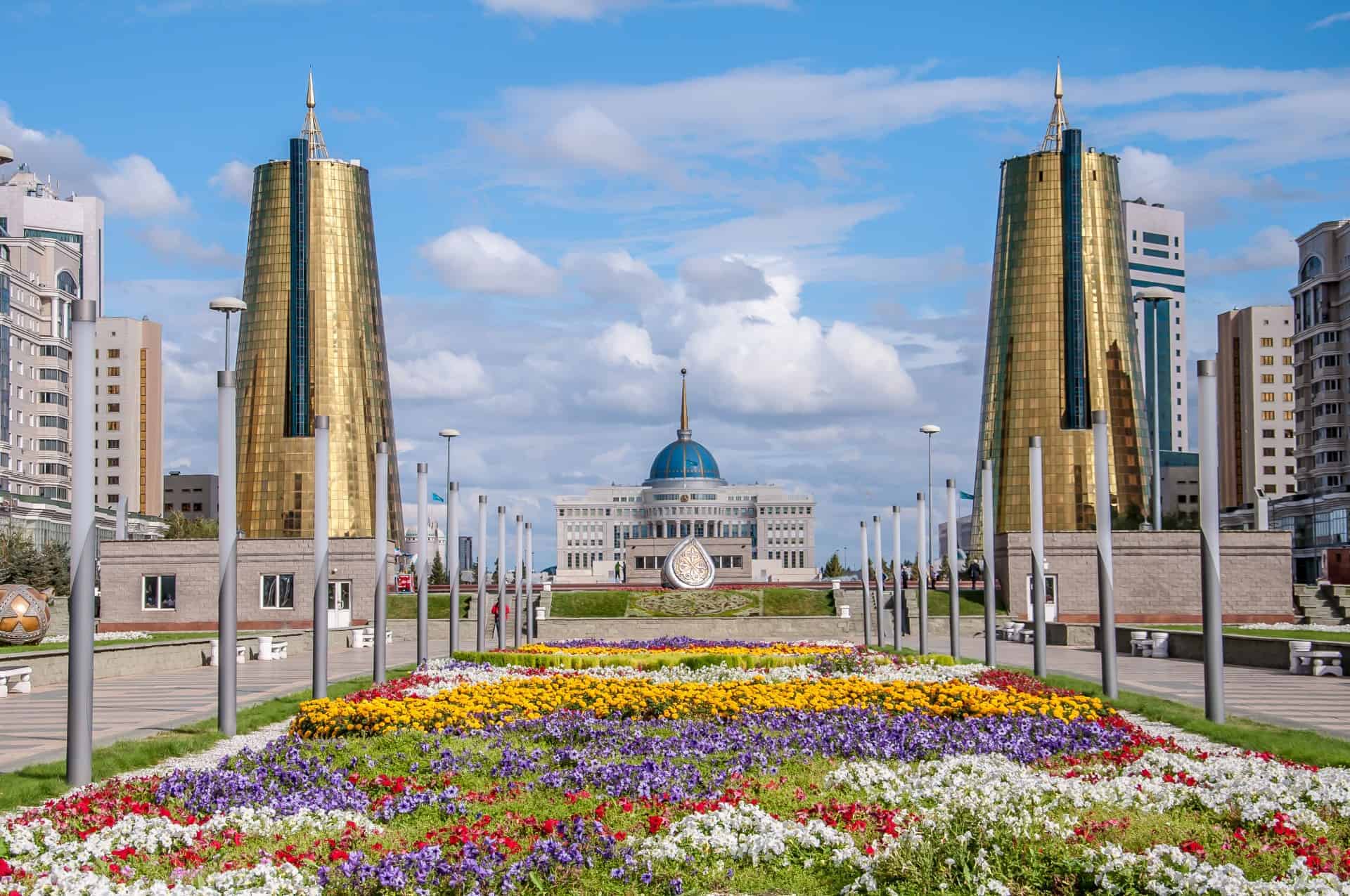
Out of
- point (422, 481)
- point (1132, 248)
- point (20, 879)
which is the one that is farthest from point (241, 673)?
point (1132, 248)

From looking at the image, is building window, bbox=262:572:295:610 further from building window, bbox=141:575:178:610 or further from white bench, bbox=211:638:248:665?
white bench, bbox=211:638:248:665

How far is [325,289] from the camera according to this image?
2781 inches

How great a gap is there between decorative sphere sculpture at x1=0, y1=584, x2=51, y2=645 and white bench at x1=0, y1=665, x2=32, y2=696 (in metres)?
8.20

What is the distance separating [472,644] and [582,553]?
416 ft

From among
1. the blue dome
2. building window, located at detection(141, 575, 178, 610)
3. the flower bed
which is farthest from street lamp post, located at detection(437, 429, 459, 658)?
the blue dome

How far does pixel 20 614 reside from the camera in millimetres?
31984

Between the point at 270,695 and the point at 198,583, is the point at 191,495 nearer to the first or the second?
the point at 198,583

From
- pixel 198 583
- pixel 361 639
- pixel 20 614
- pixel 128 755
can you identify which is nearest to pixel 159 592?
pixel 198 583

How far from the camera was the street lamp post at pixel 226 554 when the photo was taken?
16344mm

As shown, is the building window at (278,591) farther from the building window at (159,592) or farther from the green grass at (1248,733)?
the green grass at (1248,733)

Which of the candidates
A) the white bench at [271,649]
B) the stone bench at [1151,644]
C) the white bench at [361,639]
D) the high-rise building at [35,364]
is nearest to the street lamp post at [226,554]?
the white bench at [271,649]

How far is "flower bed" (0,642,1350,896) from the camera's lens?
8.60 metres

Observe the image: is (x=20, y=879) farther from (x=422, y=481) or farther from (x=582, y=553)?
(x=582, y=553)

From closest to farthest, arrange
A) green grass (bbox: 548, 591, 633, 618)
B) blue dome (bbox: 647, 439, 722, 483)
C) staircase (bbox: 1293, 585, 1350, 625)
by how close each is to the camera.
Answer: staircase (bbox: 1293, 585, 1350, 625) → green grass (bbox: 548, 591, 633, 618) → blue dome (bbox: 647, 439, 722, 483)
